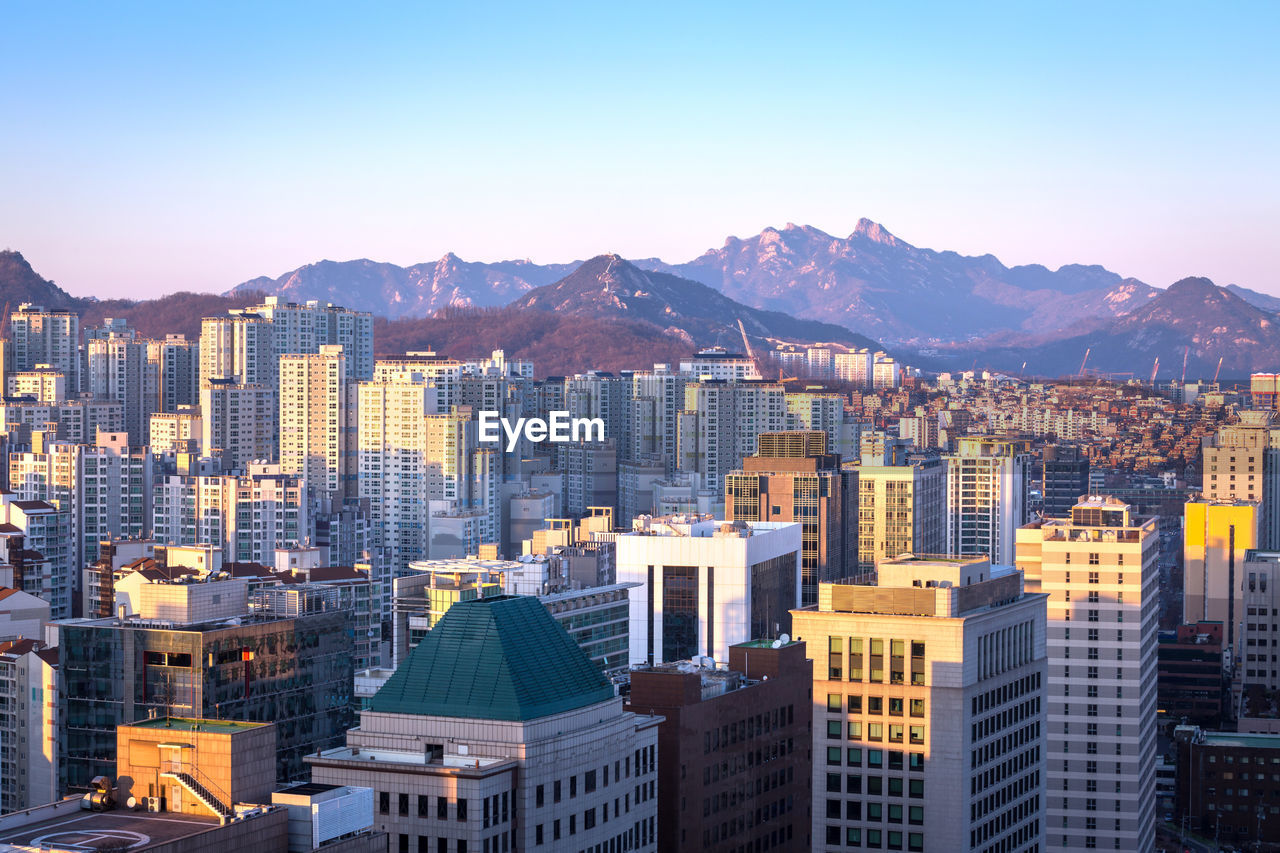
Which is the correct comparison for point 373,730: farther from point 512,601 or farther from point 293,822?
point 293,822

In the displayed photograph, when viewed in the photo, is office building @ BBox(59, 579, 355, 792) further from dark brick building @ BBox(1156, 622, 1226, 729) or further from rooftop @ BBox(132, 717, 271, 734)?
dark brick building @ BBox(1156, 622, 1226, 729)

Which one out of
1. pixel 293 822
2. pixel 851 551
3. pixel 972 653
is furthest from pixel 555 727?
pixel 851 551

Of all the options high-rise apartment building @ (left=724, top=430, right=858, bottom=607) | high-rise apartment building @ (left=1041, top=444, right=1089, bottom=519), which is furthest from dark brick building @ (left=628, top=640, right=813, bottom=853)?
high-rise apartment building @ (left=1041, top=444, right=1089, bottom=519)

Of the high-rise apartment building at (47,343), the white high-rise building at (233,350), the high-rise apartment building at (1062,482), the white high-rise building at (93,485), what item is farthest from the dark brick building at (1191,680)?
the high-rise apartment building at (47,343)

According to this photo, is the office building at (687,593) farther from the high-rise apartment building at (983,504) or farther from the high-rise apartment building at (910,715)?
the high-rise apartment building at (983,504)

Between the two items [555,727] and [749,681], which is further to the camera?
[749,681]

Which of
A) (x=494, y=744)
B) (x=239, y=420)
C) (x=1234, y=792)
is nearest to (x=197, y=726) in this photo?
(x=494, y=744)
